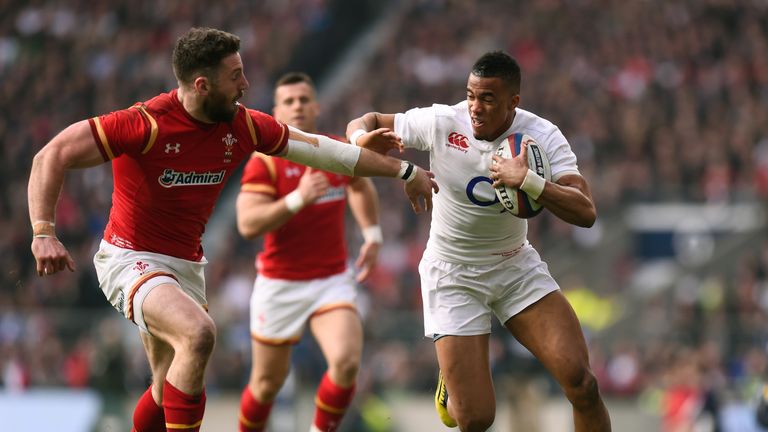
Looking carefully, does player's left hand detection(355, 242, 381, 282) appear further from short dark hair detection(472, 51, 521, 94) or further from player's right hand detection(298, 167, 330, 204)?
short dark hair detection(472, 51, 521, 94)

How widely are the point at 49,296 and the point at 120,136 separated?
12.8m

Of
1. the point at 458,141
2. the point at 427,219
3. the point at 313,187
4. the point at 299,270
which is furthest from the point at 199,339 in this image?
the point at 427,219

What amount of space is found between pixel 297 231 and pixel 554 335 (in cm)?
285

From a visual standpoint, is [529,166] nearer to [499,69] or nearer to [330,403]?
[499,69]

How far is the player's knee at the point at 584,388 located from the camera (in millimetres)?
7598

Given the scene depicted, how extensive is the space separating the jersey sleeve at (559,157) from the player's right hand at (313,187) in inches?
83.5

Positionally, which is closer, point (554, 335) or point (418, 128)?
point (554, 335)

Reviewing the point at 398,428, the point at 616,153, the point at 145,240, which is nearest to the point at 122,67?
the point at 616,153

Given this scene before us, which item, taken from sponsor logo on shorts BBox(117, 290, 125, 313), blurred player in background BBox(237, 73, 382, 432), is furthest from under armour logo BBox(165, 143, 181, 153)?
blurred player in background BBox(237, 73, 382, 432)

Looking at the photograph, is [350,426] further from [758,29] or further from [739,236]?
[758,29]

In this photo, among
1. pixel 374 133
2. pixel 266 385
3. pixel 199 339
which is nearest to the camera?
pixel 199 339

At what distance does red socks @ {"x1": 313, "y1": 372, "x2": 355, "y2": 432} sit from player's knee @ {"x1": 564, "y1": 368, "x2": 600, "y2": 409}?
2412 millimetres

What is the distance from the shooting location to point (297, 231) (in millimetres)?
9930

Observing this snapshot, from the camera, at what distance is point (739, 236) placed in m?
22.0
